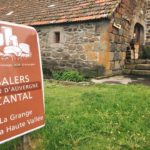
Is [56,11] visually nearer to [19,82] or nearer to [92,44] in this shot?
[92,44]

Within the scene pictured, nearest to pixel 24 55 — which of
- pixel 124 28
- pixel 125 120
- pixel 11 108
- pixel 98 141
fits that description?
pixel 11 108

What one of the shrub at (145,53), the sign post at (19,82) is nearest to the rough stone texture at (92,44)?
the shrub at (145,53)

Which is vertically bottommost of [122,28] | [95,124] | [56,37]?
[95,124]

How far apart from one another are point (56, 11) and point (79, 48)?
2146mm

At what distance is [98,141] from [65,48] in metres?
8.08

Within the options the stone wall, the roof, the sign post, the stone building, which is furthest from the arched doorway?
the sign post

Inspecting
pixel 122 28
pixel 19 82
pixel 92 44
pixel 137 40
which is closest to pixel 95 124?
pixel 19 82

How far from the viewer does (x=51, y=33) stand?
12570 mm

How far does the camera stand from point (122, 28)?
39.8ft

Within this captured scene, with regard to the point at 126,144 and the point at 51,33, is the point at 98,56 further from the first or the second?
the point at 126,144

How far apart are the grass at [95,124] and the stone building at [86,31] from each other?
4496 mm

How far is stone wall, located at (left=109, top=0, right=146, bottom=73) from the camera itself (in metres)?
11.4

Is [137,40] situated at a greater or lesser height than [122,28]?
lesser

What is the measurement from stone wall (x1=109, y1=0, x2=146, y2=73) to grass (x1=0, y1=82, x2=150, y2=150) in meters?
4.80
